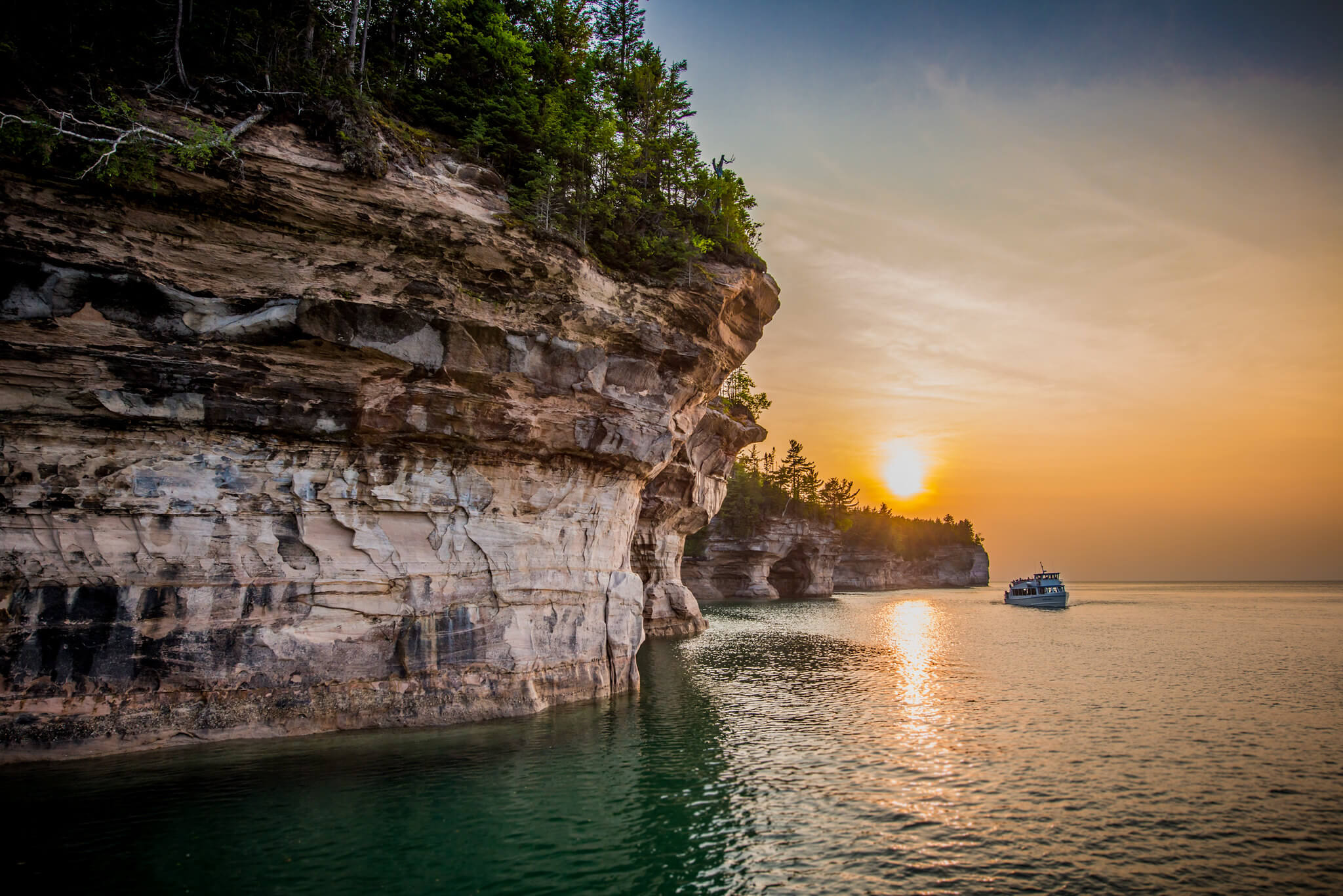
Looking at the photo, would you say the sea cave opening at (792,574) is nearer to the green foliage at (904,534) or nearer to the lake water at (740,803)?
the green foliage at (904,534)

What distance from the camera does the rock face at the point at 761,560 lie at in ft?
219

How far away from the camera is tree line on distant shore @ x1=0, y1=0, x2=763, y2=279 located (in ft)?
36.6

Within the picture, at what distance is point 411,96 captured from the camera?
52.2ft

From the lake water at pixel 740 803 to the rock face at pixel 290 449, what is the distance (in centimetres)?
145

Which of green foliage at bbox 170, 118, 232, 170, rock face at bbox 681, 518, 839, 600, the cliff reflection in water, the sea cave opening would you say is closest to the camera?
the cliff reflection in water

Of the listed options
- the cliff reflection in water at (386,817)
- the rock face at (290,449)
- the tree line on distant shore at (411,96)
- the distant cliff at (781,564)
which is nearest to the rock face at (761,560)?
the distant cliff at (781,564)

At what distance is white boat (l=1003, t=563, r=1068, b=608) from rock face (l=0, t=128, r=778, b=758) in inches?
2361

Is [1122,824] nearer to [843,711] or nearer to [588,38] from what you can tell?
[843,711]

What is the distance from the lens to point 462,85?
54.4 feet

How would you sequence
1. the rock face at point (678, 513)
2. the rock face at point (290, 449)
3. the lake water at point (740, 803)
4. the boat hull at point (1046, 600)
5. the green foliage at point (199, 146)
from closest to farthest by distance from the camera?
the lake water at point (740, 803) < the green foliage at point (199, 146) < the rock face at point (290, 449) < the rock face at point (678, 513) < the boat hull at point (1046, 600)

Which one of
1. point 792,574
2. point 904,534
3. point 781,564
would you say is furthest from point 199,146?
point 904,534

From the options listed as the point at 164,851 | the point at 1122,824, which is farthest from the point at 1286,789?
the point at 164,851

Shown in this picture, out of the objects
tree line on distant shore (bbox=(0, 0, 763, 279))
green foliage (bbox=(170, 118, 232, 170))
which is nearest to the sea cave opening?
tree line on distant shore (bbox=(0, 0, 763, 279))

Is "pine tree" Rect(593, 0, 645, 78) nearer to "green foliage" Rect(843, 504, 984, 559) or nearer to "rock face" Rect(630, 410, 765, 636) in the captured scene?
"rock face" Rect(630, 410, 765, 636)
